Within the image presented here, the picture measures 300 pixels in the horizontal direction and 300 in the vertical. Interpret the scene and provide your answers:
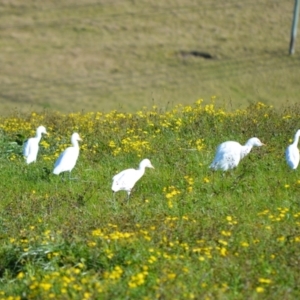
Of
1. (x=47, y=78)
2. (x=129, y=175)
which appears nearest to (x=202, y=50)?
(x=47, y=78)

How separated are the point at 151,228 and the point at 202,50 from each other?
2308 cm

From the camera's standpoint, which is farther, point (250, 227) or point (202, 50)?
point (202, 50)

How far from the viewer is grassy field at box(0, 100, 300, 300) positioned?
279 inches

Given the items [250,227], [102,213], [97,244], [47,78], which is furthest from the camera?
[47,78]

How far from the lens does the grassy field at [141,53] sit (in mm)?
28125

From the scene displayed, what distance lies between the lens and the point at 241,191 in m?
10.2

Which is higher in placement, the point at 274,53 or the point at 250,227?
the point at 274,53

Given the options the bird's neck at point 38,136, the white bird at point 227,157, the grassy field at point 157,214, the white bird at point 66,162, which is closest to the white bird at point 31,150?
the bird's neck at point 38,136

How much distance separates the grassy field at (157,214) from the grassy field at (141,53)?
12.4m

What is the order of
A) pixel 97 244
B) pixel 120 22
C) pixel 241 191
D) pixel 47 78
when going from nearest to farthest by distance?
pixel 97 244 < pixel 241 191 < pixel 47 78 < pixel 120 22

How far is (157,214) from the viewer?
9.11 meters

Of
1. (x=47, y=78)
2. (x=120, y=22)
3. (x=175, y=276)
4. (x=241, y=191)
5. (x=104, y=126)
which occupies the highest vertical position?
(x=120, y=22)

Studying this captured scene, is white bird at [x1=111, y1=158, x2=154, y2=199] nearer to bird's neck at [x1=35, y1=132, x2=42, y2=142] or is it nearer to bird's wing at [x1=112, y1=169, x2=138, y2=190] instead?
bird's wing at [x1=112, y1=169, x2=138, y2=190]

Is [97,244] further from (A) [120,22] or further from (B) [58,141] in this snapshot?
(A) [120,22]
